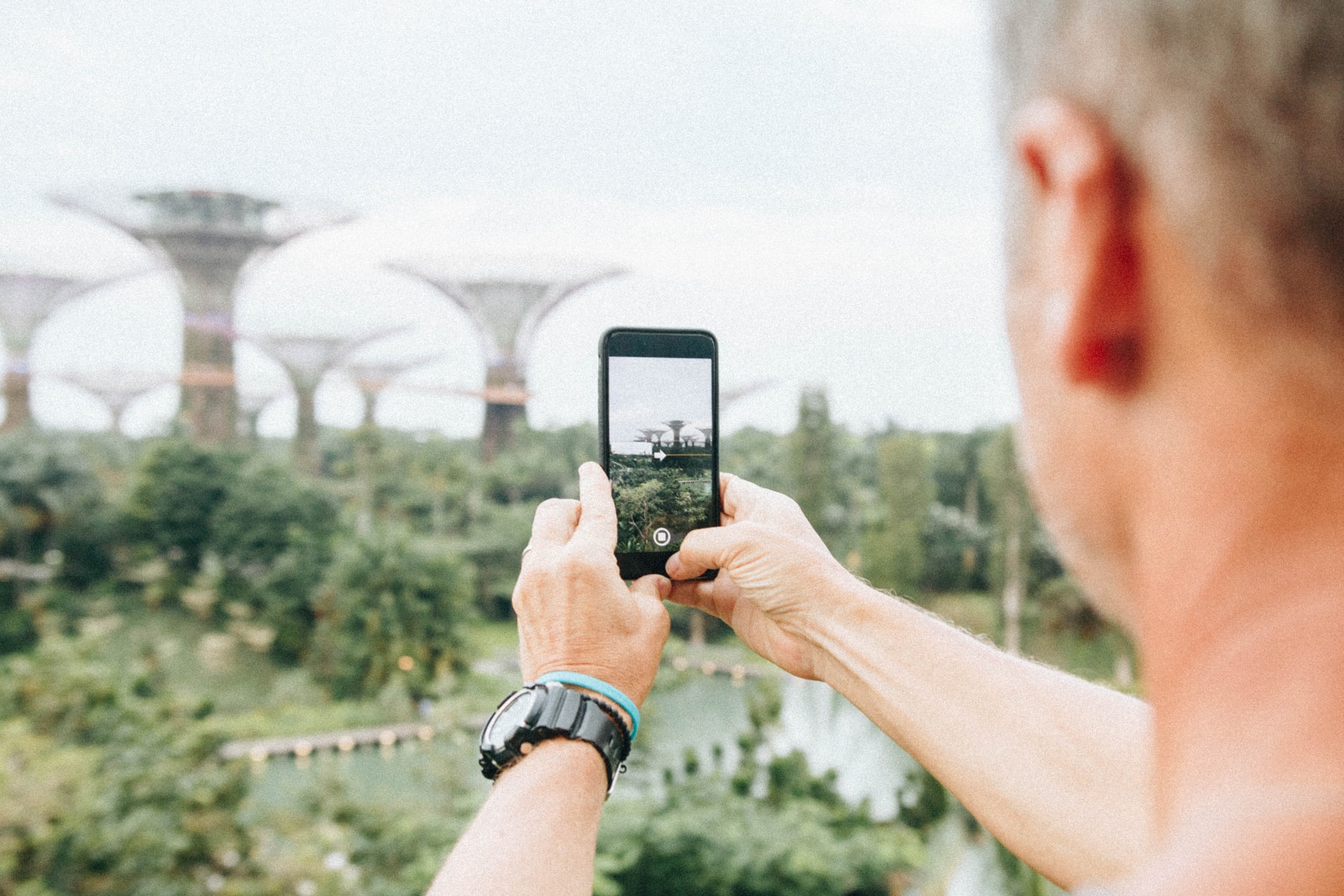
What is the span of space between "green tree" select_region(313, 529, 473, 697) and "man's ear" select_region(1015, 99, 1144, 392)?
6109 mm

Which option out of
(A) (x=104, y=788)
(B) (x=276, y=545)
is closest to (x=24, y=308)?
(B) (x=276, y=545)

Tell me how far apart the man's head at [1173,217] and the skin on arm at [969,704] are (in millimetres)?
464

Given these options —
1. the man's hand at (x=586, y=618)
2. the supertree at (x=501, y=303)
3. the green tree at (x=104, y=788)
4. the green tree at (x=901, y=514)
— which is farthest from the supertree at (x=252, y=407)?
the man's hand at (x=586, y=618)

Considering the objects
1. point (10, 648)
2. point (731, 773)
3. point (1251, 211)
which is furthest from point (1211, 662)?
point (10, 648)

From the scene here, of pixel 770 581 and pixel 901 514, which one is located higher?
pixel 770 581

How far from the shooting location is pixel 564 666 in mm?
790

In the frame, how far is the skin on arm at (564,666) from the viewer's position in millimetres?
620

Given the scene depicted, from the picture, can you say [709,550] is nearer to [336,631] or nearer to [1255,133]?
[1255,133]

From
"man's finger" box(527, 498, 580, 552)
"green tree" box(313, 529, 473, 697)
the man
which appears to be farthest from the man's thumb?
"green tree" box(313, 529, 473, 697)

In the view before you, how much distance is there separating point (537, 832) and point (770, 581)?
34 cm

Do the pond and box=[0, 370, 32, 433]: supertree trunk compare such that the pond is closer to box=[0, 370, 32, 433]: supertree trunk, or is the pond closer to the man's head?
the man's head

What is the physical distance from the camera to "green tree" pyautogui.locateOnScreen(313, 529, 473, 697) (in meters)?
6.14

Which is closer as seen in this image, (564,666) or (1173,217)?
(1173,217)

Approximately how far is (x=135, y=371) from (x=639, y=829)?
6.98 meters
